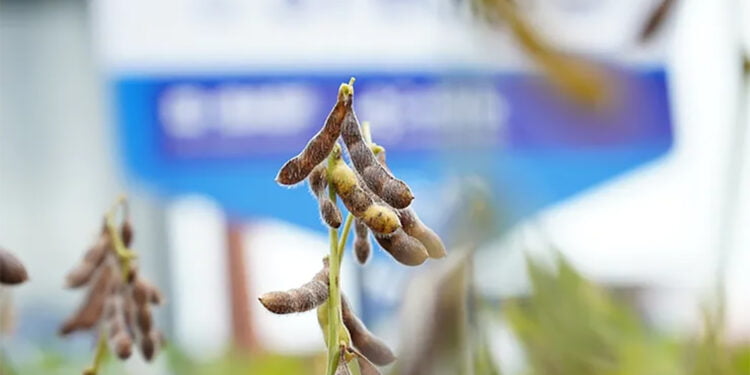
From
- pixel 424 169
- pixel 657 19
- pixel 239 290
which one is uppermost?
pixel 657 19

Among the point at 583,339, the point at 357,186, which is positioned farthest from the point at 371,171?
the point at 583,339

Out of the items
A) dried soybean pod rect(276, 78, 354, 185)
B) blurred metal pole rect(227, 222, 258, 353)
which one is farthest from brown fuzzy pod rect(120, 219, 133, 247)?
blurred metal pole rect(227, 222, 258, 353)

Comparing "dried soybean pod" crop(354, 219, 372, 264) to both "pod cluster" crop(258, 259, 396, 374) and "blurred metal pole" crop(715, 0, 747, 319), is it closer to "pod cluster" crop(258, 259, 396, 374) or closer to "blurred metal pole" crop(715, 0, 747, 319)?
"pod cluster" crop(258, 259, 396, 374)

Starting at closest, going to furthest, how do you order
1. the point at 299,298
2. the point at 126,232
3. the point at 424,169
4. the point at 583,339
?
1. the point at 299,298
2. the point at 126,232
3. the point at 583,339
4. the point at 424,169

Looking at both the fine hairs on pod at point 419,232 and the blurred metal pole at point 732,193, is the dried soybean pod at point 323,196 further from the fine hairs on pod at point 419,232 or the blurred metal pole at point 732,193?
the blurred metal pole at point 732,193

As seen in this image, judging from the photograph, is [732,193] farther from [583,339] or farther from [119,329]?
[119,329]

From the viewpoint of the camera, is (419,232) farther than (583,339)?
No
